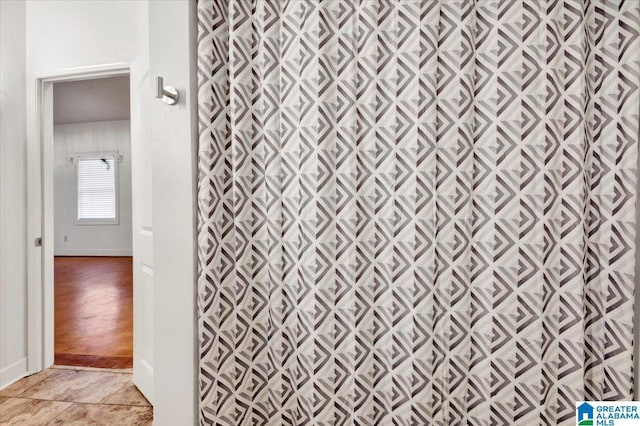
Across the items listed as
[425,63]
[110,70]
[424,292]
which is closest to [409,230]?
[424,292]

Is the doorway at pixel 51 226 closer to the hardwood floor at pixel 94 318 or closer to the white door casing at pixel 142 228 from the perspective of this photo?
the white door casing at pixel 142 228

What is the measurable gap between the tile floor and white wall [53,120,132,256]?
5956mm

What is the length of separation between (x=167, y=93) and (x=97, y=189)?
7.74 m

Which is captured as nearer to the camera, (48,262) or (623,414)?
(623,414)

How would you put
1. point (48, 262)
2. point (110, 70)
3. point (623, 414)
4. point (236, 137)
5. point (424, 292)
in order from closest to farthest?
1. point (623, 414)
2. point (424, 292)
3. point (236, 137)
4. point (110, 70)
5. point (48, 262)

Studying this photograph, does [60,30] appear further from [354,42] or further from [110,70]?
[354,42]

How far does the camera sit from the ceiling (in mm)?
5129

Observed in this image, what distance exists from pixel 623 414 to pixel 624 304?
14.1 inches

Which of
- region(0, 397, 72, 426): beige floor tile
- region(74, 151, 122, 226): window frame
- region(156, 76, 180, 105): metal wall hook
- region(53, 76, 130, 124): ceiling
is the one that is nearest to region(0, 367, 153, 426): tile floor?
region(0, 397, 72, 426): beige floor tile

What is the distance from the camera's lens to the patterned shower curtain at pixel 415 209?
122 cm

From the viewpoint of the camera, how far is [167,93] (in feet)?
4.56

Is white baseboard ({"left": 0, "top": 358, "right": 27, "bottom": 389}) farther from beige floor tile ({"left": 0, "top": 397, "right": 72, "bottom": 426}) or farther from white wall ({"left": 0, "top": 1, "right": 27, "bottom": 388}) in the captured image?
beige floor tile ({"left": 0, "top": 397, "right": 72, "bottom": 426})

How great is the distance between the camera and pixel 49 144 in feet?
8.27

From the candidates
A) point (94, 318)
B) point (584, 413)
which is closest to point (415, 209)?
point (584, 413)
